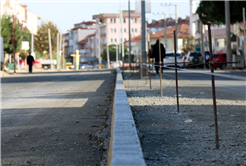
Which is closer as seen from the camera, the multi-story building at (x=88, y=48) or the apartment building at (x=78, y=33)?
the multi-story building at (x=88, y=48)

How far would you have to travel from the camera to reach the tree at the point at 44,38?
3012 inches

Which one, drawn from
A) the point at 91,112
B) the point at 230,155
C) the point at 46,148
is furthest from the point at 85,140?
the point at 91,112

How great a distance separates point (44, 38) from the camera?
76500 mm

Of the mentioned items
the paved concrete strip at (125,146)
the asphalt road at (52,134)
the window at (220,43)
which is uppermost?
the window at (220,43)

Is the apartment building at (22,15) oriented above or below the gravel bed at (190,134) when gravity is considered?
above

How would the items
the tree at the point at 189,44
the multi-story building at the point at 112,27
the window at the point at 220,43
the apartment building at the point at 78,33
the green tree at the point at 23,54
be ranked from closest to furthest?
the window at the point at 220,43 → the green tree at the point at 23,54 → the tree at the point at 189,44 → the multi-story building at the point at 112,27 → the apartment building at the point at 78,33

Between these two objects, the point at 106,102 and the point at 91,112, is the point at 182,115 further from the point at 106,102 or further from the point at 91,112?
the point at 106,102

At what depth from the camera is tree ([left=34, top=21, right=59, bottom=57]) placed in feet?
251

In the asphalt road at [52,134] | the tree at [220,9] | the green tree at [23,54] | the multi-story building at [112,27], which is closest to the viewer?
the asphalt road at [52,134]

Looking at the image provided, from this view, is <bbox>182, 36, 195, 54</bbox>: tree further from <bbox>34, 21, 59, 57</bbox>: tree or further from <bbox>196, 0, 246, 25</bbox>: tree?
<bbox>196, 0, 246, 25</bbox>: tree

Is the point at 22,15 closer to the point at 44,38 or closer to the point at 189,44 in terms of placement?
the point at 44,38

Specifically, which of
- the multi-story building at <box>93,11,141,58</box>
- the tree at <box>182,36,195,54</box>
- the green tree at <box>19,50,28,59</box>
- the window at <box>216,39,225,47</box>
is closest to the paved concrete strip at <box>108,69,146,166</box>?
the window at <box>216,39,225,47</box>

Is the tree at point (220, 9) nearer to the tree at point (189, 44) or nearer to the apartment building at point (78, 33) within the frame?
the tree at point (189, 44)

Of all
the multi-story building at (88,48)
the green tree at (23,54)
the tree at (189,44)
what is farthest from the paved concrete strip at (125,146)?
the multi-story building at (88,48)
